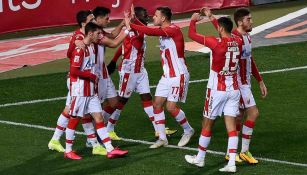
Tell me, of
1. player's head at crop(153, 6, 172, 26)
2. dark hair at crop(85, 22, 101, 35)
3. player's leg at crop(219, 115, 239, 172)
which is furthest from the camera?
player's head at crop(153, 6, 172, 26)

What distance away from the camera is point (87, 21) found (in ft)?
48.0

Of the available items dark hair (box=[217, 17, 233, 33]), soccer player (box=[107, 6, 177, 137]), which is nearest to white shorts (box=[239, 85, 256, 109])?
dark hair (box=[217, 17, 233, 33])

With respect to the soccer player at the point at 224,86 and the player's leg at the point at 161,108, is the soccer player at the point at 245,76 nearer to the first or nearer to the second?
the soccer player at the point at 224,86

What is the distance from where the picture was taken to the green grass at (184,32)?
2184 centimetres

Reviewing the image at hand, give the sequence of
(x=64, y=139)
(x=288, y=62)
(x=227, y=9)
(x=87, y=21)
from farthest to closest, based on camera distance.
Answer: (x=227, y=9)
(x=288, y=62)
(x=64, y=139)
(x=87, y=21)

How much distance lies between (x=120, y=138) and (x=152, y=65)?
6.38 metres

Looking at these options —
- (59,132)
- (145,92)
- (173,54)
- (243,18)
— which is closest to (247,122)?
(243,18)

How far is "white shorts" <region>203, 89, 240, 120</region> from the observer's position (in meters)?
13.4

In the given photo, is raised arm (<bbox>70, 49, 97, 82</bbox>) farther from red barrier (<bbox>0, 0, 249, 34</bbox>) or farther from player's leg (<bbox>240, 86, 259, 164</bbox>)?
red barrier (<bbox>0, 0, 249, 34</bbox>)

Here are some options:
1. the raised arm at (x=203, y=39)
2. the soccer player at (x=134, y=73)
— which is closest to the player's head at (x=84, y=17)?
the soccer player at (x=134, y=73)

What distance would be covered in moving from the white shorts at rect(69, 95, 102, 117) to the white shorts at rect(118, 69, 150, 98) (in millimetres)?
1598

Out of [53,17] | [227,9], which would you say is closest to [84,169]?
[53,17]

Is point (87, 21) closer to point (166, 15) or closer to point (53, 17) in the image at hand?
point (166, 15)

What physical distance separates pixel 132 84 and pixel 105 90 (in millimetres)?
757
